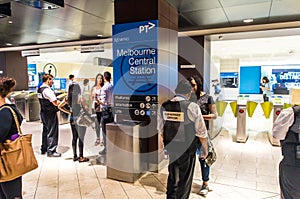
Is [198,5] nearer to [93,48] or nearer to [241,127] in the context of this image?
[241,127]

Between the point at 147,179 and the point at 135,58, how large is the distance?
188 cm

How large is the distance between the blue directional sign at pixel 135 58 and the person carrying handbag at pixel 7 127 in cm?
181

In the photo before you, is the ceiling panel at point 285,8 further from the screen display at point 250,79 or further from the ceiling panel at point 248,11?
the screen display at point 250,79

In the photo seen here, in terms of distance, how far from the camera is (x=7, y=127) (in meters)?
2.20

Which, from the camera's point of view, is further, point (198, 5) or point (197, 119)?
point (198, 5)

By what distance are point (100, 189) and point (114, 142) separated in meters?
0.68

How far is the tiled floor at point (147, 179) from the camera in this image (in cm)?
318

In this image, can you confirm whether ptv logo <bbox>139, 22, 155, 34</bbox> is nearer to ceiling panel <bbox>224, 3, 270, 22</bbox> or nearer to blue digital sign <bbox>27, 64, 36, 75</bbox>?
ceiling panel <bbox>224, 3, 270, 22</bbox>

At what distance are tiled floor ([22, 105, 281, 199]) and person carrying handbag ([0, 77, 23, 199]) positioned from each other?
801mm

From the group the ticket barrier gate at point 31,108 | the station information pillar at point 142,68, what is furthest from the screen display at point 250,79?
the station information pillar at point 142,68

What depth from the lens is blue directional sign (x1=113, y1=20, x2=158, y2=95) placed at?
3.71 metres

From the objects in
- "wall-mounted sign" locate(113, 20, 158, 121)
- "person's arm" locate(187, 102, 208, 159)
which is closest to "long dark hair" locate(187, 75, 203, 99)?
"person's arm" locate(187, 102, 208, 159)

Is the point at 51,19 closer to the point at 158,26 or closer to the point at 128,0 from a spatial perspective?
the point at 128,0

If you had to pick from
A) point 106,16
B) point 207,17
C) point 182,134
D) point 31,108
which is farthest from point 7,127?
point 31,108
